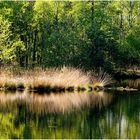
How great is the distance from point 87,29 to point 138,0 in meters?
20.7

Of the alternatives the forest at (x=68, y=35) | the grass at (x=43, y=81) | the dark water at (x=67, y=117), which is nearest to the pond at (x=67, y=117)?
the dark water at (x=67, y=117)

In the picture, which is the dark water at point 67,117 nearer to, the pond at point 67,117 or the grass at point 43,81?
the pond at point 67,117

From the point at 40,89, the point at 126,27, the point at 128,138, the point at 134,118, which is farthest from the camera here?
the point at 126,27

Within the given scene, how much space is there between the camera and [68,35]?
4022 centimetres

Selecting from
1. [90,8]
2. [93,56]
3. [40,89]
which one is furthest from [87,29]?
[40,89]

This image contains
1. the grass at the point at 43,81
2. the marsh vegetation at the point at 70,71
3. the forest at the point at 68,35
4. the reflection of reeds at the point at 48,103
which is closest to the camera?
the marsh vegetation at the point at 70,71

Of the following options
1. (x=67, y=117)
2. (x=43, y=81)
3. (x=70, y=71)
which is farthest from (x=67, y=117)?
(x=70, y=71)

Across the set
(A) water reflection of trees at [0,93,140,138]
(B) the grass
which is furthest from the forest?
(A) water reflection of trees at [0,93,140,138]

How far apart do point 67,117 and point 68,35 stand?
935 inches

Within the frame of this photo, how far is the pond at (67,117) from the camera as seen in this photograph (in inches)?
542

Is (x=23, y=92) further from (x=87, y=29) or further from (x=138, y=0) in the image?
(x=138, y=0)

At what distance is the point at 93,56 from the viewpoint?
39312 mm

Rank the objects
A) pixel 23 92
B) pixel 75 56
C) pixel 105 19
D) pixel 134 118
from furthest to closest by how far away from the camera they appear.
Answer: pixel 105 19
pixel 75 56
pixel 23 92
pixel 134 118

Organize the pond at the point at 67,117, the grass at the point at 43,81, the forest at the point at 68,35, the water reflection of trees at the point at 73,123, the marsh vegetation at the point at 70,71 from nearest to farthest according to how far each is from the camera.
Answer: the water reflection of trees at the point at 73,123 < the pond at the point at 67,117 < the marsh vegetation at the point at 70,71 < the grass at the point at 43,81 < the forest at the point at 68,35
